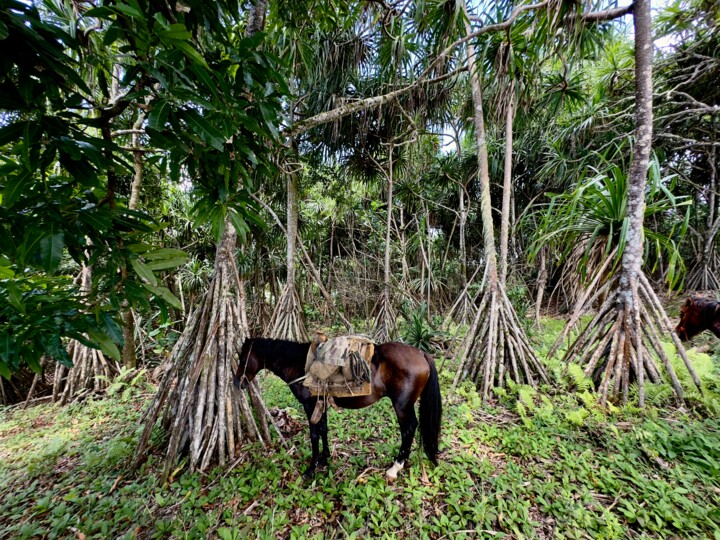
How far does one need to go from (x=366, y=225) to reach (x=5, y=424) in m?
6.21

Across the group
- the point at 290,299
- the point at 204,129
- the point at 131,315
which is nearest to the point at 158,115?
the point at 204,129

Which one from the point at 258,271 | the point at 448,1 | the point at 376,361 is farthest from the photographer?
the point at 258,271

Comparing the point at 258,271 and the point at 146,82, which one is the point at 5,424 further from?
the point at 146,82

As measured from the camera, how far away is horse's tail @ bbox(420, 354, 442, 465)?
81.7 inches

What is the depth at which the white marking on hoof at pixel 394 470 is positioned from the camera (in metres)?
1.99

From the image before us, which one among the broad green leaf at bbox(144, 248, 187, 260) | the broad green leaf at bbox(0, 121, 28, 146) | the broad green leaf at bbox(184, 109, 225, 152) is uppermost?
the broad green leaf at bbox(184, 109, 225, 152)

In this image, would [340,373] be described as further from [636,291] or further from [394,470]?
[636,291]

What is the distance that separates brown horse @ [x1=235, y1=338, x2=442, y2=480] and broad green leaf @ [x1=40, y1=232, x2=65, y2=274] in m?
1.42

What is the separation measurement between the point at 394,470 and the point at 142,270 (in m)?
2.01

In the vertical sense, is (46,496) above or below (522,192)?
below

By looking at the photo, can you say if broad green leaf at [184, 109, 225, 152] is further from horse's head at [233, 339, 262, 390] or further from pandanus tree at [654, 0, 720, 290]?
pandanus tree at [654, 0, 720, 290]

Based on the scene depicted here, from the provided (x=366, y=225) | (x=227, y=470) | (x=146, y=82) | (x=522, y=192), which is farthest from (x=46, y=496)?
(x=522, y=192)

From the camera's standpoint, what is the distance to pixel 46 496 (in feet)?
6.46

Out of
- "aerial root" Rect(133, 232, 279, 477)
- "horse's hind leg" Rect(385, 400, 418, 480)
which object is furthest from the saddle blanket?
"aerial root" Rect(133, 232, 279, 477)
